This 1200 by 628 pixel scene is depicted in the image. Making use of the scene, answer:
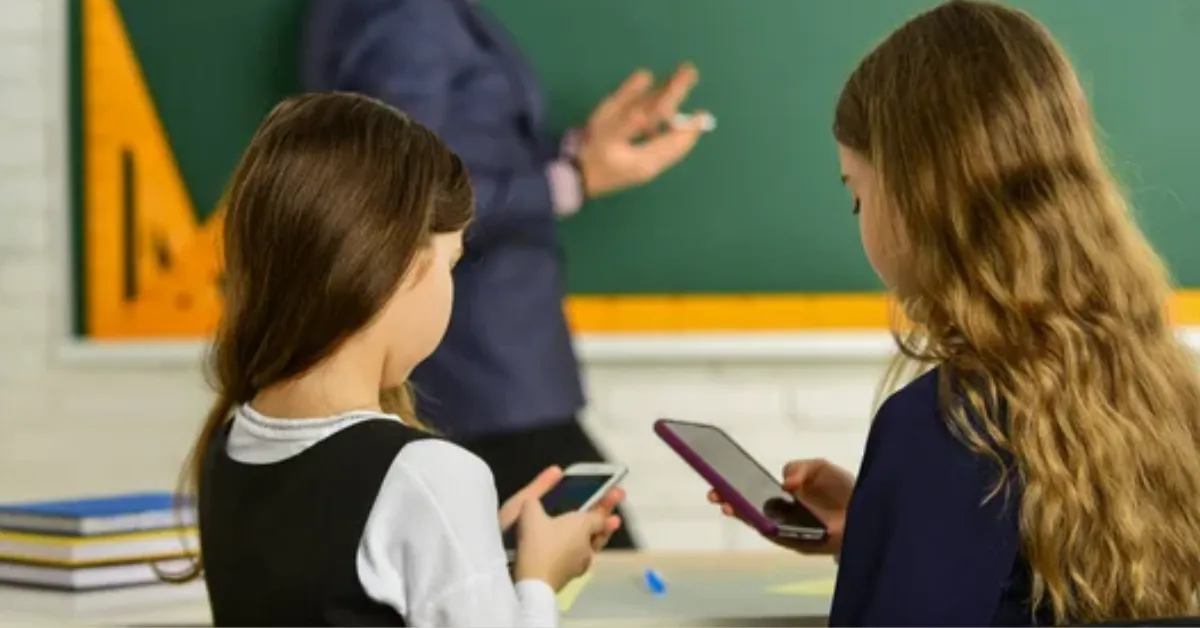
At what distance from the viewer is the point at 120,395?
8.16 ft

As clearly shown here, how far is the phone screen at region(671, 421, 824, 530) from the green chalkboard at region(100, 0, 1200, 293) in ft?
3.05

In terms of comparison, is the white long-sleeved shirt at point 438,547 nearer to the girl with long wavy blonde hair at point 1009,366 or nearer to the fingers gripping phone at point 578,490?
the fingers gripping phone at point 578,490

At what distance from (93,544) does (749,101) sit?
4.19ft

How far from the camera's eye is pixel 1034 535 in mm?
1182

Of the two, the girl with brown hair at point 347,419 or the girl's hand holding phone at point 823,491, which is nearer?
the girl with brown hair at point 347,419

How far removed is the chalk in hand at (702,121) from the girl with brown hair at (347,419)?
1.15 metres

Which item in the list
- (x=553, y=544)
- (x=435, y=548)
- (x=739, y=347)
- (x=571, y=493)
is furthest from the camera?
(x=739, y=347)

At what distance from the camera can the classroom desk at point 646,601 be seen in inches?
53.1

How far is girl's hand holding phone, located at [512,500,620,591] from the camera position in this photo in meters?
1.23

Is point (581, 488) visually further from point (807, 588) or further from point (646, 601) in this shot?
point (807, 588)

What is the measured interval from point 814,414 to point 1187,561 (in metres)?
1.22

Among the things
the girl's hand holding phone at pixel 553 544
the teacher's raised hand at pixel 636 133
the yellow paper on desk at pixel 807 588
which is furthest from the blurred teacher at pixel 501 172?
the girl's hand holding phone at pixel 553 544

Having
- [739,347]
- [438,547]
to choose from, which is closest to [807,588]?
[438,547]

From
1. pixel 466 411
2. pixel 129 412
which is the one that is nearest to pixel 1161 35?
pixel 466 411
